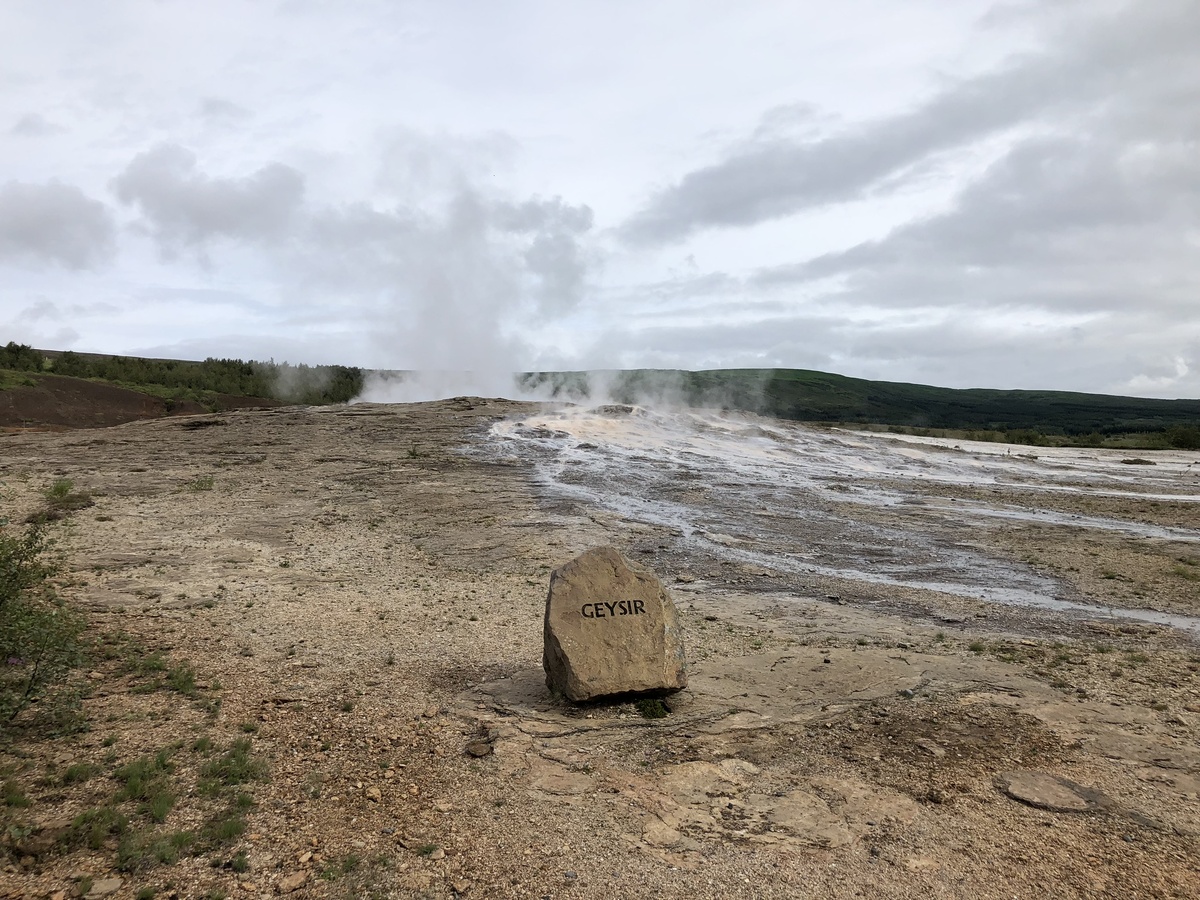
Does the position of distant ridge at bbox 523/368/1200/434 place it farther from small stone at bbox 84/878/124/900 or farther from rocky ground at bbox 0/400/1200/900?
small stone at bbox 84/878/124/900

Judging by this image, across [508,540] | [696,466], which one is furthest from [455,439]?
[508,540]

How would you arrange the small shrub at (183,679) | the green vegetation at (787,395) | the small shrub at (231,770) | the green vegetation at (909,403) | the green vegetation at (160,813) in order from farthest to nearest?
1. the green vegetation at (909,403)
2. the green vegetation at (787,395)
3. the small shrub at (183,679)
4. the small shrub at (231,770)
5. the green vegetation at (160,813)

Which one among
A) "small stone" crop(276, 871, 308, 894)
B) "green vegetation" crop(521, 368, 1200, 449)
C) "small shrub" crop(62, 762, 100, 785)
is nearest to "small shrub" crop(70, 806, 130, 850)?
"small shrub" crop(62, 762, 100, 785)

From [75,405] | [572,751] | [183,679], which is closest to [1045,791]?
[572,751]

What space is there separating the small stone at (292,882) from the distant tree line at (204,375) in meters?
40.0

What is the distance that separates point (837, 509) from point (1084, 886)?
18.0 metres

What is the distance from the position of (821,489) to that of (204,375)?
133 feet

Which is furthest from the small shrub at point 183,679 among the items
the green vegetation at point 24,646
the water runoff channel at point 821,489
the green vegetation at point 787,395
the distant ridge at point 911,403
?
the distant ridge at point 911,403

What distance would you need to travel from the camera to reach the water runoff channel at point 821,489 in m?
15.8

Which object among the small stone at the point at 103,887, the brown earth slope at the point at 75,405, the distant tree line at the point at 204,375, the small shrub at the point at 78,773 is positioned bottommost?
the small stone at the point at 103,887

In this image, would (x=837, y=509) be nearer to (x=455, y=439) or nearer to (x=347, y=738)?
(x=455, y=439)

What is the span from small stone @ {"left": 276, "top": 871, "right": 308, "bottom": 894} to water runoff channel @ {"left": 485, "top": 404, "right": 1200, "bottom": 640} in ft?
36.7

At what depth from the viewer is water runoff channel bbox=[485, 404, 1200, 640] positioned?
51.9 feet

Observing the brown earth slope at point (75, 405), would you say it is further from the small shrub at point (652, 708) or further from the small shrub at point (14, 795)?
the small shrub at point (652, 708)
